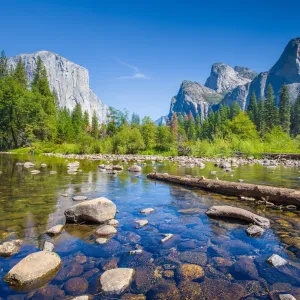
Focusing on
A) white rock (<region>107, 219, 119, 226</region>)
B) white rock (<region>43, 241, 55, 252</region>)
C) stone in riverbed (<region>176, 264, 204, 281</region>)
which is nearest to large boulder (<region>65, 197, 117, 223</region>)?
white rock (<region>107, 219, 119, 226</region>)

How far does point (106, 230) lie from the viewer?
5.41 meters

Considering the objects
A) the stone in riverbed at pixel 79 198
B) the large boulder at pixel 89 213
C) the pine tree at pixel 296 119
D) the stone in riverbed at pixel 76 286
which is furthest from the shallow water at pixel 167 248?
the pine tree at pixel 296 119

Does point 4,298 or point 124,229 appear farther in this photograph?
point 124,229

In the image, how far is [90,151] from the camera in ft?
145

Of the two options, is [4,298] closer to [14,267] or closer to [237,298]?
[14,267]

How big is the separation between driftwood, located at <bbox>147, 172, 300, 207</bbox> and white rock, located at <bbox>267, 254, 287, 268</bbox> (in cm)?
394

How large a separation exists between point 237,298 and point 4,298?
312cm

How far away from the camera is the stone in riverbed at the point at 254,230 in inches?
209

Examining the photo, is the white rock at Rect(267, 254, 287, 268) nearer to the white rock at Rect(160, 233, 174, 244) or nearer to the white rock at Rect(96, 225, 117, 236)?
the white rock at Rect(160, 233, 174, 244)

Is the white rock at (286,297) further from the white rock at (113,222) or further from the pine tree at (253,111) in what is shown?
the pine tree at (253,111)

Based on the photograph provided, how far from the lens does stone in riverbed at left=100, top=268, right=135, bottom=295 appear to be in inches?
128

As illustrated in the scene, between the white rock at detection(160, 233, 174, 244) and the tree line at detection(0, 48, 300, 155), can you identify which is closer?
the white rock at detection(160, 233, 174, 244)

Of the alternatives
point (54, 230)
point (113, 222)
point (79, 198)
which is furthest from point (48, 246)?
point (79, 198)

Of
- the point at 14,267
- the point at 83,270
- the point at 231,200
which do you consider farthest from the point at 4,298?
the point at 231,200
